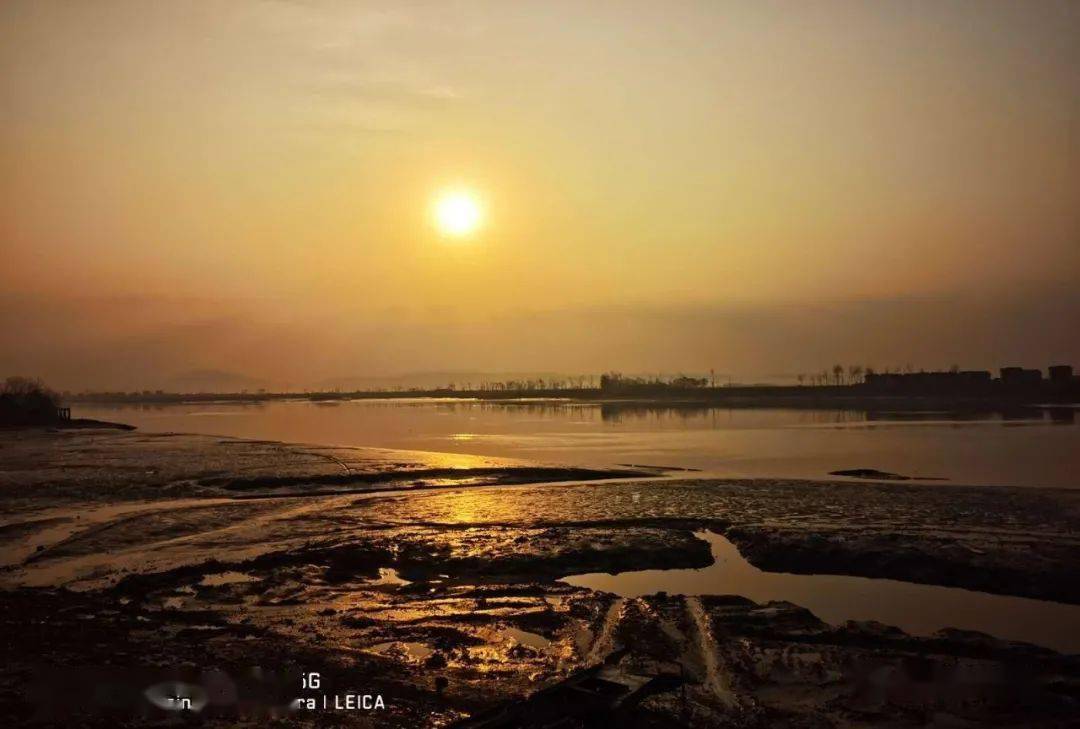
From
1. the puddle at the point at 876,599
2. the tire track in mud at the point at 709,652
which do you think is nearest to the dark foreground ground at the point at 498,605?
the tire track in mud at the point at 709,652

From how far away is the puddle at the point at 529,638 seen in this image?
1071cm

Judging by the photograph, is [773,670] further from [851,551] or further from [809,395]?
[809,395]

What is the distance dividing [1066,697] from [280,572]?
Result: 12.7 m

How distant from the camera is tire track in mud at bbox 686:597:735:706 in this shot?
354 inches

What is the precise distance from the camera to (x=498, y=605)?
1269 cm

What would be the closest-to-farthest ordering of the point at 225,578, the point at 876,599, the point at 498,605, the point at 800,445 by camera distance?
the point at 498,605 < the point at 876,599 < the point at 225,578 < the point at 800,445

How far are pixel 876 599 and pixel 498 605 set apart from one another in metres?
6.46

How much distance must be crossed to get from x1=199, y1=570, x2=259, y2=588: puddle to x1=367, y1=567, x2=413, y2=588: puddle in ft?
7.34

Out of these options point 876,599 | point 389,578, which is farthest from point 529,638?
point 876,599

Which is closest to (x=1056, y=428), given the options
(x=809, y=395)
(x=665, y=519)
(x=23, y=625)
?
(x=665, y=519)

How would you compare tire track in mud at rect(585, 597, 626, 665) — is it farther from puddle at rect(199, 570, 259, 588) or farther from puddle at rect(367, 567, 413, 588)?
puddle at rect(199, 570, 259, 588)

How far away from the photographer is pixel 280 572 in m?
15.2

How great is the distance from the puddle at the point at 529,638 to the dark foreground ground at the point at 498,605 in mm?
48

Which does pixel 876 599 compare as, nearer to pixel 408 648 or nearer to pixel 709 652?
pixel 709 652
